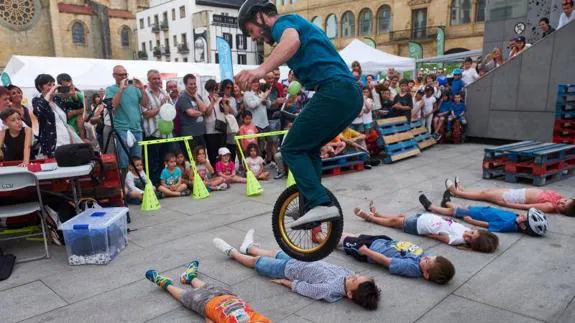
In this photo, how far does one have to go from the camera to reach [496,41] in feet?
45.9

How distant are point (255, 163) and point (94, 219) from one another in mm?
4031

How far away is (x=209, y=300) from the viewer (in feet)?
10.4

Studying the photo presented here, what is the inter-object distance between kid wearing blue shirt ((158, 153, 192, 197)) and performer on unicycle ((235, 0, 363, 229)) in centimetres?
475

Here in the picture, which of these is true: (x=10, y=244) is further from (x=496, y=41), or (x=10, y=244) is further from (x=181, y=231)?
(x=496, y=41)

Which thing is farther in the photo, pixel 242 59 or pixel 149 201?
pixel 242 59

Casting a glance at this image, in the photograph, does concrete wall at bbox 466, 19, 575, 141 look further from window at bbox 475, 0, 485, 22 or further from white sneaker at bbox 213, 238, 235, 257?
window at bbox 475, 0, 485, 22

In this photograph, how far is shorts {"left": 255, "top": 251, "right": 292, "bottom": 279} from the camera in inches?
151

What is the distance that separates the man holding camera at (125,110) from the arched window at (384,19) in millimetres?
36806

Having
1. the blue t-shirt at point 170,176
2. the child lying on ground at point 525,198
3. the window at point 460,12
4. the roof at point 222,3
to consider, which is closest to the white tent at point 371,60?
the child lying on ground at point 525,198

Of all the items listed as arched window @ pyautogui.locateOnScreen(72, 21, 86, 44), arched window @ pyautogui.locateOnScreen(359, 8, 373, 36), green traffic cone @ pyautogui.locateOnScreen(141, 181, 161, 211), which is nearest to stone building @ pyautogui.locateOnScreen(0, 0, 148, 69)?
arched window @ pyautogui.locateOnScreen(72, 21, 86, 44)

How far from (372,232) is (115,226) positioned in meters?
3.07

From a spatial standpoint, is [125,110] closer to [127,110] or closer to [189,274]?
[127,110]

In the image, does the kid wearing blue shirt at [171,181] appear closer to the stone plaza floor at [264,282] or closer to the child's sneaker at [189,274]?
the stone plaza floor at [264,282]

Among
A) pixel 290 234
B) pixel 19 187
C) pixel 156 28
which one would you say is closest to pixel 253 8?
pixel 290 234
